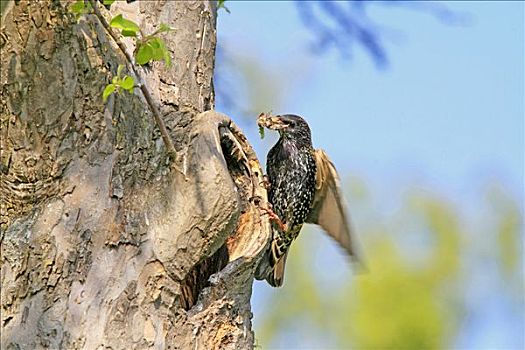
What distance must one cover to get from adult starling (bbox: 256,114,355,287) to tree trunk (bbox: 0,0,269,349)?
1108mm

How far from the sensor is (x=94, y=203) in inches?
98.7

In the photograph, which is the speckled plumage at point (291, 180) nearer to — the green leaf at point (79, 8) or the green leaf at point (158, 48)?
the green leaf at point (158, 48)

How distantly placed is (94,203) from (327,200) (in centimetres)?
161

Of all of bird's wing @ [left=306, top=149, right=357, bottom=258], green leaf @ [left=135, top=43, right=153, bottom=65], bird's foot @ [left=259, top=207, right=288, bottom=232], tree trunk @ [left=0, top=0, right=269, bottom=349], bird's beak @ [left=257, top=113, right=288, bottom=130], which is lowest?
tree trunk @ [left=0, top=0, right=269, bottom=349]

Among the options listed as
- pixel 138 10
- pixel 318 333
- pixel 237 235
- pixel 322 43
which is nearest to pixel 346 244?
pixel 322 43

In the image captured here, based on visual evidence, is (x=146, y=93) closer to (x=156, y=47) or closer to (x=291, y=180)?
(x=156, y=47)

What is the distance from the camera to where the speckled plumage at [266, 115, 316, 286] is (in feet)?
12.5

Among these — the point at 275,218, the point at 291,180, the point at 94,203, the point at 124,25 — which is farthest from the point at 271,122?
the point at 124,25

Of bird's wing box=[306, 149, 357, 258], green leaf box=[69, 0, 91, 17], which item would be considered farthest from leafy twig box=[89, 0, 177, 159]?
bird's wing box=[306, 149, 357, 258]

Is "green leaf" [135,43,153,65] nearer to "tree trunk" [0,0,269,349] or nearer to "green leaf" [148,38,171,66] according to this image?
"green leaf" [148,38,171,66]

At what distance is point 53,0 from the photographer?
2.56m

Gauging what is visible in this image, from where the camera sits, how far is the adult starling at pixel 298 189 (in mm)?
3809

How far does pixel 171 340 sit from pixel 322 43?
4.80ft

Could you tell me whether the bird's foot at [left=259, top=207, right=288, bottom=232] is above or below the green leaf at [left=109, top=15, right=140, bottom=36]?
above
